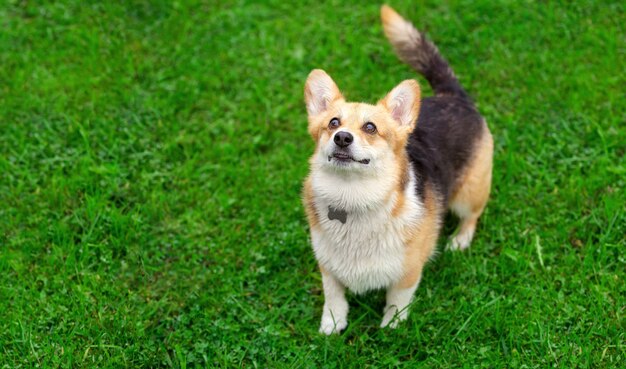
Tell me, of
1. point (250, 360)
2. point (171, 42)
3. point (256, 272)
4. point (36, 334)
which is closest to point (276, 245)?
point (256, 272)

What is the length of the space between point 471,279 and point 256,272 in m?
1.33

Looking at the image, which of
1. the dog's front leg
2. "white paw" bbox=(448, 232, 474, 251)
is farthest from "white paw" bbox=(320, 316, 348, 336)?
"white paw" bbox=(448, 232, 474, 251)

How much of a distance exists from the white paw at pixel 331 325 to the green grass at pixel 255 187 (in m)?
0.06

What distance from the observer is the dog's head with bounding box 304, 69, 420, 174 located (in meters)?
3.33

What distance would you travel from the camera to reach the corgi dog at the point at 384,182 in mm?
3453

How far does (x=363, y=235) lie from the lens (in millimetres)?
3641

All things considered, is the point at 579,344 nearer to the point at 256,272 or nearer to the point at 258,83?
the point at 256,272

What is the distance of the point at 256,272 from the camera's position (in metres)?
4.27

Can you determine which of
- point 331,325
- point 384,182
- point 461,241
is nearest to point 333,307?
point 331,325

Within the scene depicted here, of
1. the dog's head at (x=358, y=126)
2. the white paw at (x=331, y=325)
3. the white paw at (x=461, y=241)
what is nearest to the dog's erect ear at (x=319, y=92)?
the dog's head at (x=358, y=126)

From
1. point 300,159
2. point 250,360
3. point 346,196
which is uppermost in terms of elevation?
point 346,196

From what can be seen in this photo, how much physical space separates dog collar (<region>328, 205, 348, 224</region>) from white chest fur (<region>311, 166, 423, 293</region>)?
0.07 ft

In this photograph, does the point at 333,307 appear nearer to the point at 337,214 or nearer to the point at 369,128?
the point at 337,214

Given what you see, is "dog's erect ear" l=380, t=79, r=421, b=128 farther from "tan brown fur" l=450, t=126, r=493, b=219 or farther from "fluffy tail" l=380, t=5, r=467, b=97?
"fluffy tail" l=380, t=5, r=467, b=97
